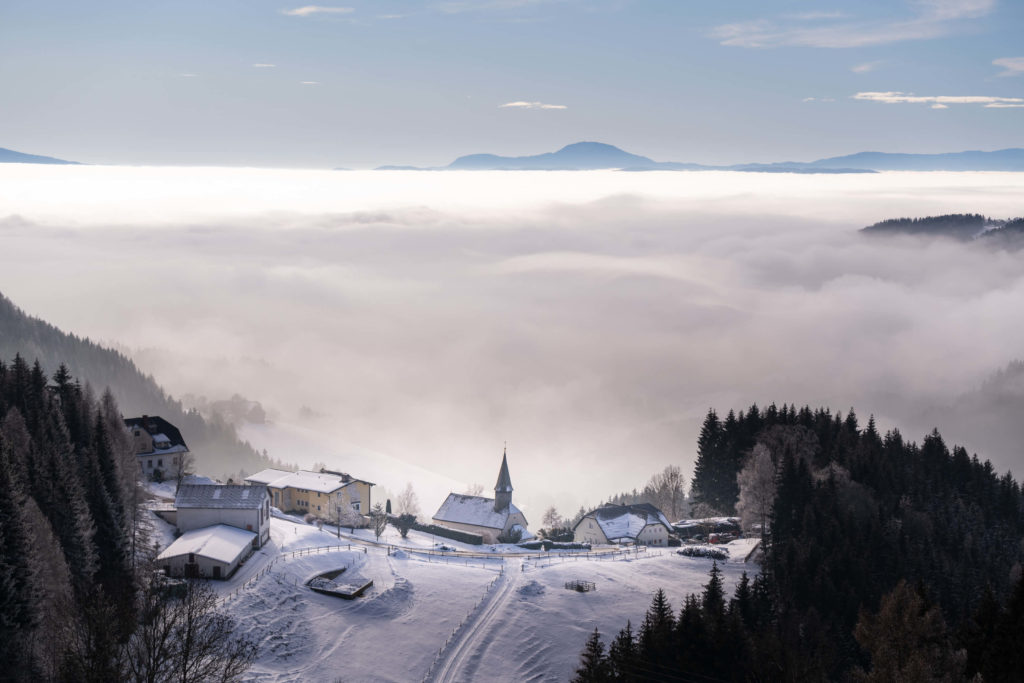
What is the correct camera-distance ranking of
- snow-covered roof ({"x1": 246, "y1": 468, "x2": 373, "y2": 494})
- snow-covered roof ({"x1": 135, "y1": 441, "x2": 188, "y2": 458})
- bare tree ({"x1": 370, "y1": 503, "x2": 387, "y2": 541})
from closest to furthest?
bare tree ({"x1": 370, "y1": 503, "x2": 387, "y2": 541}), snow-covered roof ({"x1": 135, "y1": 441, "x2": 188, "y2": 458}), snow-covered roof ({"x1": 246, "y1": 468, "x2": 373, "y2": 494})

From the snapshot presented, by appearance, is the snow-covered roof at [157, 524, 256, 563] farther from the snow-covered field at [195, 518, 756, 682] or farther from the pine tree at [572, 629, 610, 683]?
the pine tree at [572, 629, 610, 683]

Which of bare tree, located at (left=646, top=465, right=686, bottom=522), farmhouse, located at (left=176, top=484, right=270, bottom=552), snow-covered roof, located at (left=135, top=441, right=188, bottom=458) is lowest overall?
bare tree, located at (left=646, top=465, right=686, bottom=522)

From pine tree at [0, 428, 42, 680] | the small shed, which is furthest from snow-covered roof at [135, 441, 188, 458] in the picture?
pine tree at [0, 428, 42, 680]

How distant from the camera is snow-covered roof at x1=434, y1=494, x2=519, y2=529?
330 ft

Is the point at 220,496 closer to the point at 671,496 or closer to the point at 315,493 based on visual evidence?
the point at 315,493

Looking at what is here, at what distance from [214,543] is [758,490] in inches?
1782

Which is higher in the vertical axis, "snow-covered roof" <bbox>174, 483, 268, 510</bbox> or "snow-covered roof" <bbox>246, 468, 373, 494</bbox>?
"snow-covered roof" <bbox>174, 483, 268, 510</bbox>

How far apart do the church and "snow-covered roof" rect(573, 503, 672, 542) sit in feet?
28.0

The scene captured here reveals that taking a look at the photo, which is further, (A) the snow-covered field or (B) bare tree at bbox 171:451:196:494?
(B) bare tree at bbox 171:451:196:494

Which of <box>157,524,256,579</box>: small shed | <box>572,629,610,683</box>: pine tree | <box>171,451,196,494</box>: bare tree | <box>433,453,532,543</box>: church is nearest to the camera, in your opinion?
<box>572,629,610,683</box>: pine tree

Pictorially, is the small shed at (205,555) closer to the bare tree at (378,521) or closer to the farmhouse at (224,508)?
the farmhouse at (224,508)

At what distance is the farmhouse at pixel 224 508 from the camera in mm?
67125

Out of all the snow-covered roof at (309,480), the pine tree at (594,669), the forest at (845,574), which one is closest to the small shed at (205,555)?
the forest at (845,574)

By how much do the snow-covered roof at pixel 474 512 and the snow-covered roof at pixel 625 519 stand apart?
965 cm
